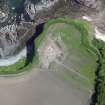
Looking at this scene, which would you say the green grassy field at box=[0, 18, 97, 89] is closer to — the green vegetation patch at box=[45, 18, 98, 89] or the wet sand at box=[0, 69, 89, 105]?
the green vegetation patch at box=[45, 18, 98, 89]

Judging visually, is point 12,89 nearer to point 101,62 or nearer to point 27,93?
point 27,93

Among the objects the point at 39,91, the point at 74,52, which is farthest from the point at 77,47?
the point at 39,91

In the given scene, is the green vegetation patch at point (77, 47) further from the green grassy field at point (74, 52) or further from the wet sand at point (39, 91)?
the wet sand at point (39, 91)

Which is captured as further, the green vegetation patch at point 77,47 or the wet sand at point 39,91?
the green vegetation patch at point 77,47

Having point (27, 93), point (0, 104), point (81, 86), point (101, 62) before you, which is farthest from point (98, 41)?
→ point (0, 104)

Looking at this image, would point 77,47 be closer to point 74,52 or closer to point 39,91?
point 74,52

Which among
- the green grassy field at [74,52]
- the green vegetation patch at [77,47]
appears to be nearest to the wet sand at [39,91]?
the green grassy field at [74,52]

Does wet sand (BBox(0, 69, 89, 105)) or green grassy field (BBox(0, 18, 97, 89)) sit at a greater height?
green grassy field (BBox(0, 18, 97, 89))

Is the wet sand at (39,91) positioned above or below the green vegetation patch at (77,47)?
below

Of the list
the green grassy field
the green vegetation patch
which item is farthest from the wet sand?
the green vegetation patch
